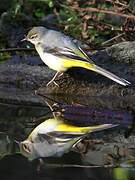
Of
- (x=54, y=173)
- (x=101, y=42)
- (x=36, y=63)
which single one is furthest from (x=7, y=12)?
(x=54, y=173)

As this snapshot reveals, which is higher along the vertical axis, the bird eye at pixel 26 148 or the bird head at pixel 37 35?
the bird head at pixel 37 35

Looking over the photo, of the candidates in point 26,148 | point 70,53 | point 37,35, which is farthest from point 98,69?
point 26,148

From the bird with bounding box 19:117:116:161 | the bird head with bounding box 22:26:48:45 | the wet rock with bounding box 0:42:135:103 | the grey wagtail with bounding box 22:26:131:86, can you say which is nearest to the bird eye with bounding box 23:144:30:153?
the bird with bounding box 19:117:116:161

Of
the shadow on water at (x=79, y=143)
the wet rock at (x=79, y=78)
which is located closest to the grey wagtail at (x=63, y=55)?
the wet rock at (x=79, y=78)

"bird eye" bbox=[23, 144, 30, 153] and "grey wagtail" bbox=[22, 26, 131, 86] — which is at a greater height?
"grey wagtail" bbox=[22, 26, 131, 86]

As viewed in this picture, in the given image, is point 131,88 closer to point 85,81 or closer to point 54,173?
point 85,81

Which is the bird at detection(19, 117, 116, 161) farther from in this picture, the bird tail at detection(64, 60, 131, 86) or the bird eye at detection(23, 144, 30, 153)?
the bird tail at detection(64, 60, 131, 86)

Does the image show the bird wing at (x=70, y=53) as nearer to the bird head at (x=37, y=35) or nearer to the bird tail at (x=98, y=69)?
the bird tail at (x=98, y=69)
